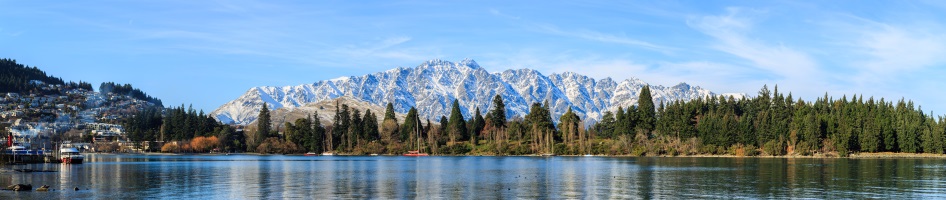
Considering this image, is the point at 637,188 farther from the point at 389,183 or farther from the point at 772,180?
the point at 389,183

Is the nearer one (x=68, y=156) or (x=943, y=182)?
(x=943, y=182)

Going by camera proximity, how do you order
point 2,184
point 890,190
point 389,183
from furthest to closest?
point 389,183
point 2,184
point 890,190

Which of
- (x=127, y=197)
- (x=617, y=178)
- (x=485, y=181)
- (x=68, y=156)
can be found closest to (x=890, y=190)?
(x=617, y=178)

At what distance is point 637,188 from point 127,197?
4710cm

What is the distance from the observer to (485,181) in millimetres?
102438

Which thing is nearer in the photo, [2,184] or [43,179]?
[2,184]

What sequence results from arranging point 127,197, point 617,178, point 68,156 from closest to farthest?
point 127,197, point 617,178, point 68,156

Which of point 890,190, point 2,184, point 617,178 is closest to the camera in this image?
point 890,190

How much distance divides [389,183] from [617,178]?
2823 cm

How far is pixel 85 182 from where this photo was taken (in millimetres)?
97938

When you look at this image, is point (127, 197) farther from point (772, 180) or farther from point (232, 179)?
point (772, 180)

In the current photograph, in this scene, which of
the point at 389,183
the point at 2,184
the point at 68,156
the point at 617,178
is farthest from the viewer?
the point at 68,156

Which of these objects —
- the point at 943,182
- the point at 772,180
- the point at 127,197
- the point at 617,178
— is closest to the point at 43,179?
the point at 127,197

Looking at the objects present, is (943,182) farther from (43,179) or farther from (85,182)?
(43,179)
